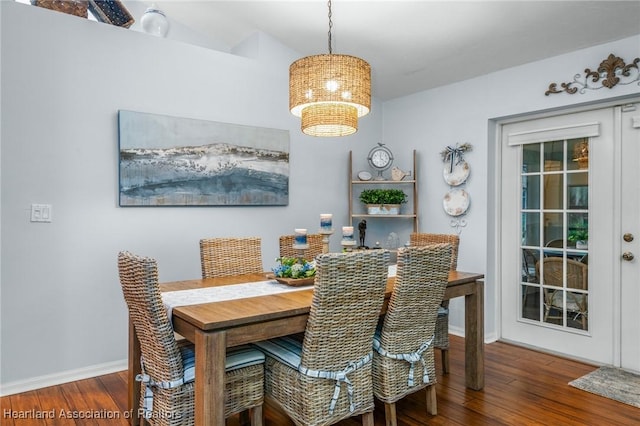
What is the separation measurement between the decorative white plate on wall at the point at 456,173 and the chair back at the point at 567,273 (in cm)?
97

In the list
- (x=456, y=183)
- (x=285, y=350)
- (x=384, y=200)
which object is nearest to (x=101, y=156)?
(x=285, y=350)

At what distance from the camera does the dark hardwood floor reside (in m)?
2.39

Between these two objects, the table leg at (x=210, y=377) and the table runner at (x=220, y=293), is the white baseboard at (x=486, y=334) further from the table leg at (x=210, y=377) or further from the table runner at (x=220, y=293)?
the table leg at (x=210, y=377)

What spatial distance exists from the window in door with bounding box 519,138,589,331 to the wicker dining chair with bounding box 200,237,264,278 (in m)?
2.33

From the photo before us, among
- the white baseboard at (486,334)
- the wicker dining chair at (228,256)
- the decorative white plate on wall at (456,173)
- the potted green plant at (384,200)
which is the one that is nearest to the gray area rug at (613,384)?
the white baseboard at (486,334)

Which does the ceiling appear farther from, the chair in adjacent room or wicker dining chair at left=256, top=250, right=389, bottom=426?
wicker dining chair at left=256, top=250, right=389, bottom=426

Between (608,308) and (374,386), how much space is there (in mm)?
2113

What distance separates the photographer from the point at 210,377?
5.59ft

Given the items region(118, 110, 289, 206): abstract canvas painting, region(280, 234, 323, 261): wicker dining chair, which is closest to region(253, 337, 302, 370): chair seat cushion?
region(280, 234, 323, 261): wicker dining chair

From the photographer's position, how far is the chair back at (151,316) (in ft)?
5.85

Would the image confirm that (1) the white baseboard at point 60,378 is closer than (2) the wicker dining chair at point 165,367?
No

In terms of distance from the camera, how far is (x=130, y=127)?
3098 mm

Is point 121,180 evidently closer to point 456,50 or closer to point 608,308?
point 456,50

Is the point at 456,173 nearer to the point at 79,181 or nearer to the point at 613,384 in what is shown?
the point at 613,384
